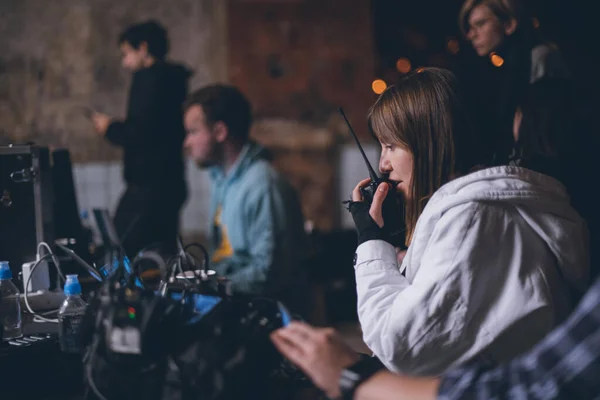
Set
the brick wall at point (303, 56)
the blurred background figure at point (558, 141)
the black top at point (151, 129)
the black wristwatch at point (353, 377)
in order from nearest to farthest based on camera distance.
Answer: the black wristwatch at point (353, 377) < the blurred background figure at point (558, 141) < the black top at point (151, 129) < the brick wall at point (303, 56)

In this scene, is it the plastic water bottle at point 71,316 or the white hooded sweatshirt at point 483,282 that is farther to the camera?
the plastic water bottle at point 71,316

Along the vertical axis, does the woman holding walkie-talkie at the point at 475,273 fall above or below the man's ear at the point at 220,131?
below

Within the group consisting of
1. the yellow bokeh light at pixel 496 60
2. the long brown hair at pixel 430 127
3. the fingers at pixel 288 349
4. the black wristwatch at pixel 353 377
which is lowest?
the black wristwatch at pixel 353 377

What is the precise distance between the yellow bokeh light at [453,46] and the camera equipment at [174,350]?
4604 mm

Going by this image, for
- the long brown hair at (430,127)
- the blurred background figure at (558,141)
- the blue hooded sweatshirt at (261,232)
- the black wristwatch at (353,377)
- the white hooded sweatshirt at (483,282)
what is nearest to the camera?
the black wristwatch at (353,377)

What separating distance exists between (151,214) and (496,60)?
1570 millimetres

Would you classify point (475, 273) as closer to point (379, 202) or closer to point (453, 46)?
point (379, 202)

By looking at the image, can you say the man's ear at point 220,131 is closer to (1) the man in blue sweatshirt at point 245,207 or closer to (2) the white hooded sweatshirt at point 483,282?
(1) the man in blue sweatshirt at point 245,207

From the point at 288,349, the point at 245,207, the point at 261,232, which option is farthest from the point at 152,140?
the point at 288,349

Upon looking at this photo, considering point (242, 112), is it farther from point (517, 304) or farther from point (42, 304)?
point (517, 304)

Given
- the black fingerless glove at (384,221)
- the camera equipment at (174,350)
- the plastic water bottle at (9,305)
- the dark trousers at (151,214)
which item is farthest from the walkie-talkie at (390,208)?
the dark trousers at (151,214)

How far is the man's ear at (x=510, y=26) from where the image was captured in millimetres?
2564

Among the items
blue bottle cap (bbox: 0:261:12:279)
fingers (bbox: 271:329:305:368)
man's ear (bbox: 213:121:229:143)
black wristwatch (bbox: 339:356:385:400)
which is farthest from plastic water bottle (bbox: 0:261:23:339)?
man's ear (bbox: 213:121:229:143)

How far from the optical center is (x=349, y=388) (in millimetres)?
1072
